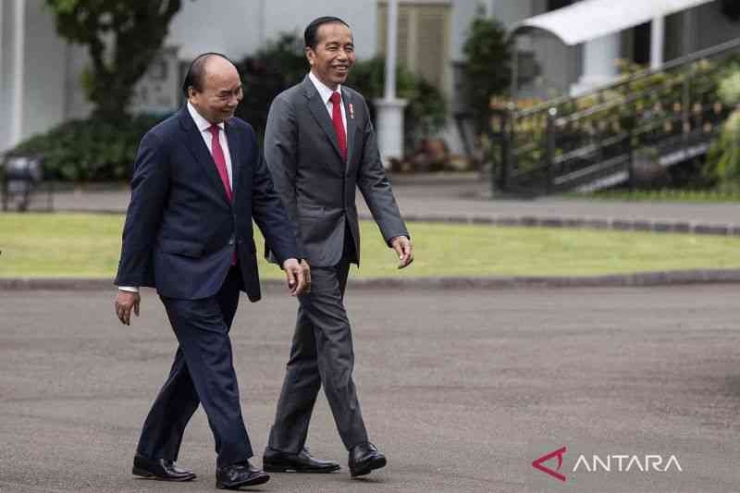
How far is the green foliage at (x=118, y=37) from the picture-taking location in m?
33.2

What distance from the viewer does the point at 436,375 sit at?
11789 mm

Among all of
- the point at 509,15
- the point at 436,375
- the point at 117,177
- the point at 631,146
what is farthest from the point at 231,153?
the point at 509,15

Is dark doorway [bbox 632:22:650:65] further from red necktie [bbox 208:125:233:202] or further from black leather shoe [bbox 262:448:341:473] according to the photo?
red necktie [bbox 208:125:233:202]

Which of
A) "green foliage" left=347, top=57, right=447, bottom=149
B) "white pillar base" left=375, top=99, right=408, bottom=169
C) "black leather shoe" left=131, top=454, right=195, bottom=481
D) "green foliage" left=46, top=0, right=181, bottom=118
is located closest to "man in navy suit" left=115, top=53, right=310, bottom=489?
"black leather shoe" left=131, top=454, right=195, bottom=481

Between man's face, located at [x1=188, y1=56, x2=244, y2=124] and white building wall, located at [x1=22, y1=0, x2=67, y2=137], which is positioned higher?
man's face, located at [x1=188, y1=56, x2=244, y2=124]

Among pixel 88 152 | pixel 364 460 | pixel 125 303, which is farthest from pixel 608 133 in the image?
pixel 125 303

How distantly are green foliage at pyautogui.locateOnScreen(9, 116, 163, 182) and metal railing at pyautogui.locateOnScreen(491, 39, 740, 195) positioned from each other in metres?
6.09

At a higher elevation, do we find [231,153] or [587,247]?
[231,153]

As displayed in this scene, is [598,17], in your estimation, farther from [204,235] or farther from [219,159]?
[204,235]

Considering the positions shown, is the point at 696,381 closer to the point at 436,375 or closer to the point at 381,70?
the point at 436,375

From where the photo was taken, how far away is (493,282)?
17781mm

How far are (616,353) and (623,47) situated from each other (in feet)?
81.8

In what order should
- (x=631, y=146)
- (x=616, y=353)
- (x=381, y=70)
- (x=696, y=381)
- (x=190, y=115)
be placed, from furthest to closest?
(x=381, y=70)
(x=631, y=146)
(x=616, y=353)
(x=696, y=381)
(x=190, y=115)

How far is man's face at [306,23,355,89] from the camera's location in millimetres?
8570
